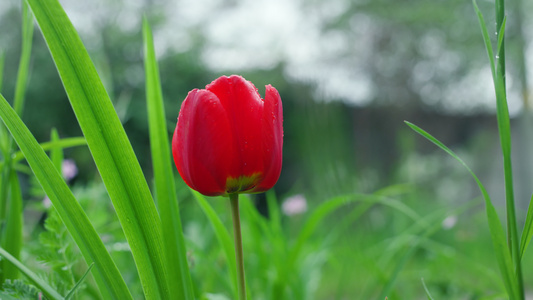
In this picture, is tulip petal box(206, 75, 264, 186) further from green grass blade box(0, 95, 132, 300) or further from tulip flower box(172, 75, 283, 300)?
green grass blade box(0, 95, 132, 300)

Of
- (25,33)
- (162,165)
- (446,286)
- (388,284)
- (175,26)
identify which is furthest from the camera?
(175,26)

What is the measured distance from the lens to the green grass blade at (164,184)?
312 millimetres

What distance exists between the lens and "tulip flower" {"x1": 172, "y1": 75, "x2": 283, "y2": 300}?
362 millimetres

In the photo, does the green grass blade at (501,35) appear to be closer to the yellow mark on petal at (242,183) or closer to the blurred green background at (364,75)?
the yellow mark on petal at (242,183)

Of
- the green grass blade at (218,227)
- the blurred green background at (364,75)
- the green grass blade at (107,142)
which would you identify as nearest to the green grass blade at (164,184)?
the green grass blade at (107,142)

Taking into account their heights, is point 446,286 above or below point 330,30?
below

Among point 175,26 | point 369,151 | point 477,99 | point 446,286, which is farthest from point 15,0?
point 446,286

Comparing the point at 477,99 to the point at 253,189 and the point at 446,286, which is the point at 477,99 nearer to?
the point at 446,286

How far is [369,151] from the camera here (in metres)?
5.76

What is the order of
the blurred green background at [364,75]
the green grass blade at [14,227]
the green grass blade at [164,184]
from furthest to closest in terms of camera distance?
the blurred green background at [364,75]
the green grass blade at [14,227]
the green grass blade at [164,184]

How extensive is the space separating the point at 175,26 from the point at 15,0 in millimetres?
2498

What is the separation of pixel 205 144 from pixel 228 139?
2 centimetres

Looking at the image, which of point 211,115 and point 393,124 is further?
point 393,124

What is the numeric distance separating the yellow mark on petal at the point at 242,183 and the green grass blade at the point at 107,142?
68 mm
